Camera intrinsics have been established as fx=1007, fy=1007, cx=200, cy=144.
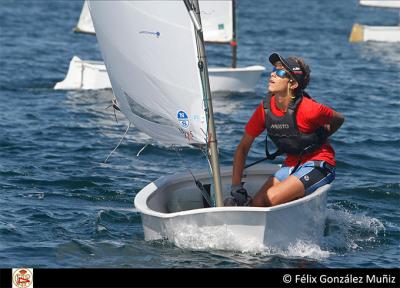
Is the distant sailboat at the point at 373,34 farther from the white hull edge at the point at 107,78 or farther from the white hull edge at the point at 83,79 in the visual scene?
the white hull edge at the point at 83,79

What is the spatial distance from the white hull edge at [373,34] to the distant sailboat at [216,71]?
37.4 ft

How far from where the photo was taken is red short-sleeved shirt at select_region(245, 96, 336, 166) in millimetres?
10062

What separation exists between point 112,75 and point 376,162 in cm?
653

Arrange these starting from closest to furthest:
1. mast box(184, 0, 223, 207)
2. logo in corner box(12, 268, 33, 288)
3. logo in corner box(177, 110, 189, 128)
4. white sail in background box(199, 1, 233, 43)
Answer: logo in corner box(12, 268, 33, 288)
mast box(184, 0, 223, 207)
logo in corner box(177, 110, 189, 128)
white sail in background box(199, 1, 233, 43)

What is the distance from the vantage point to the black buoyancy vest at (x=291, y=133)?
33.2 ft

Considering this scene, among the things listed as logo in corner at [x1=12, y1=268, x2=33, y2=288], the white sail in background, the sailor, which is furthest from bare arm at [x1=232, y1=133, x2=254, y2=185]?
the white sail in background

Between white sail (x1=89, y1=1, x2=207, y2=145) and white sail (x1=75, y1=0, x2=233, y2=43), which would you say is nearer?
white sail (x1=89, y1=1, x2=207, y2=145)

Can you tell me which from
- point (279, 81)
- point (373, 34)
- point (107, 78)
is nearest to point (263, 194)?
point (279, 81)

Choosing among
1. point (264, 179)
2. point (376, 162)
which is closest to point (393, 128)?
point (376, 162)

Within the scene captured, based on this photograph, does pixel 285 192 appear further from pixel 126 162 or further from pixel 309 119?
pixel 126 162

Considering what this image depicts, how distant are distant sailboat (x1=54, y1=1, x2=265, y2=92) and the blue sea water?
283 millimetres

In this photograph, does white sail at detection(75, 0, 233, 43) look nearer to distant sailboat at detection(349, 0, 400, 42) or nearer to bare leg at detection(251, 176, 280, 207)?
distant sailboat at detection(349, 0, 400, 42)

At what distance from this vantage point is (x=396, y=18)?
43.1m

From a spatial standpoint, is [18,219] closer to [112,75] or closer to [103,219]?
[103,219]
